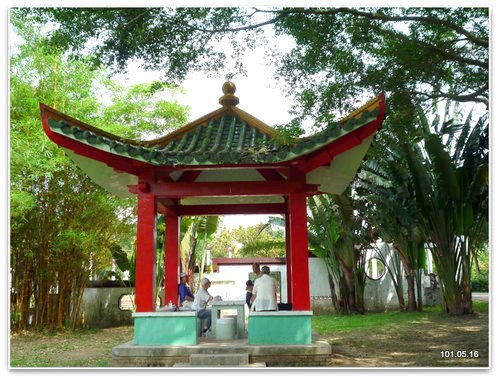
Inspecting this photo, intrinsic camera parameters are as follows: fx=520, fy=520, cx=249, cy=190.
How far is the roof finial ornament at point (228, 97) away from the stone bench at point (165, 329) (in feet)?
8.02

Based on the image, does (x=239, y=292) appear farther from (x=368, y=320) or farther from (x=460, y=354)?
(x=460, y=354)

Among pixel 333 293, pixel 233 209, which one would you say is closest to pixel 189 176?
pixel 233 209

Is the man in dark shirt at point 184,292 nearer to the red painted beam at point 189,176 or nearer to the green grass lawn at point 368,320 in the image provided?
the red painted beam at point 189,176

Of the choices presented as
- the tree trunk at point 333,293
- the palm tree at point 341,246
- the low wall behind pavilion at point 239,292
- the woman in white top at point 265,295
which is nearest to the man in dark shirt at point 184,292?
the woman in white top at point 265,295

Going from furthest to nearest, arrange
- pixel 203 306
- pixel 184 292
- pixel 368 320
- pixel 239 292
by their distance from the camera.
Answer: pixel 239 292 → pixel 368 320 → pixel 184 292 → pixel 203 306

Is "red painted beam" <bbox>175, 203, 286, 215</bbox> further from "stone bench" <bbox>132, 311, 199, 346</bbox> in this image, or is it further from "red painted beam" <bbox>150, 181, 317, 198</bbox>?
"stone bench" <bbox>132, 311, 199, 346</bbox>

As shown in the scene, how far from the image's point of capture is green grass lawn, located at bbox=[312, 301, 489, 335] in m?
8.05

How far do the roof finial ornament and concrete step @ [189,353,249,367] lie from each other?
9.25 ft

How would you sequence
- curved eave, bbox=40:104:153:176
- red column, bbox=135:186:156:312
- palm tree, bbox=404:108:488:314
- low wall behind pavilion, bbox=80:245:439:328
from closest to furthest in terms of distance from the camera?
curved eave, bbox=40:104:153:176 < red column, bbox=135:186:156:312 < palm tree, bbox=404:108:488:314 < low wall behind pavilion, bbox=80:245:439:328

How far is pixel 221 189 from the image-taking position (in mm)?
5039

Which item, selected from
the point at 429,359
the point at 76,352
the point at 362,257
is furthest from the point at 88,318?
the point at 429,359

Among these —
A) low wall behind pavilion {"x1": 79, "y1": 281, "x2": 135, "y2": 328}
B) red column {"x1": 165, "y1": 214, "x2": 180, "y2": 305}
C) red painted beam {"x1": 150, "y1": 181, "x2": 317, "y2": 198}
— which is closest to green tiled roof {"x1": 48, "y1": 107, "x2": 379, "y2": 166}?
red painted beam {"x1": 150, "y1": 181, "x2": 317, "y2": 198}

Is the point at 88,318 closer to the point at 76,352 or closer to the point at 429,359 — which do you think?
the point at 76,352

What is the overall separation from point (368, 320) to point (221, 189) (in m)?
5.10
